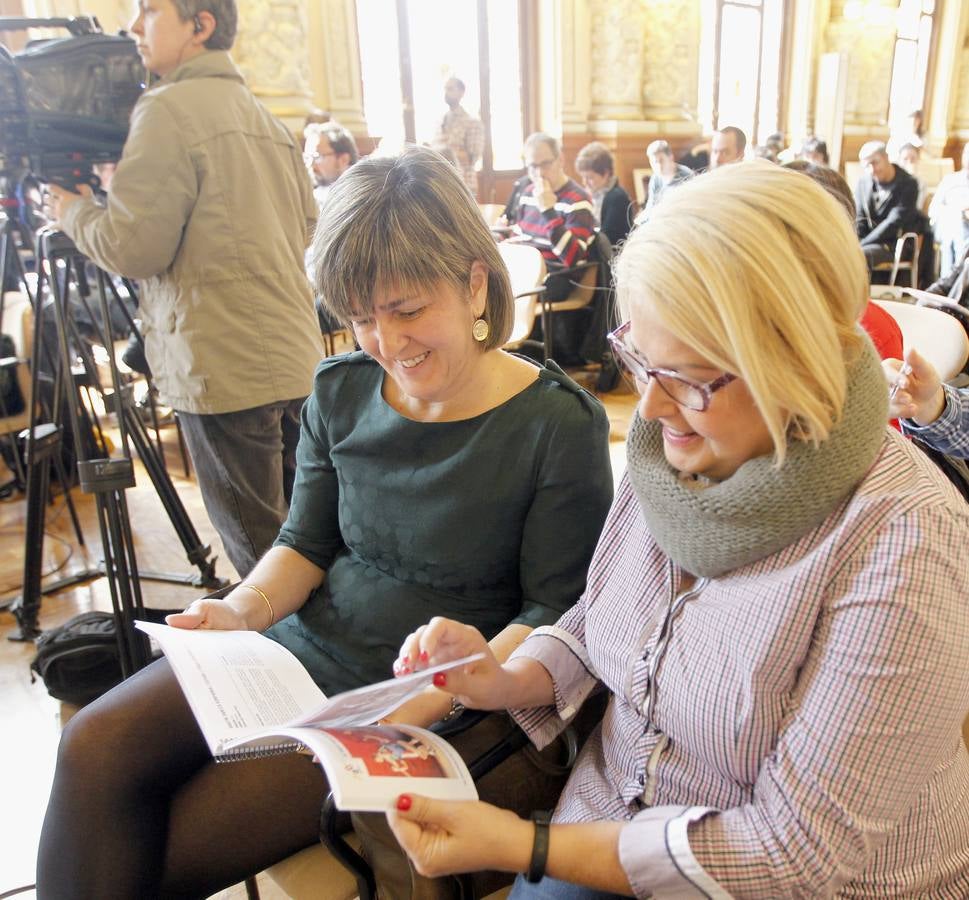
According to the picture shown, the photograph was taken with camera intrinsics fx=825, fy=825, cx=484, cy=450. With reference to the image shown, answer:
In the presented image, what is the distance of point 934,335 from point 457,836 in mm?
1719

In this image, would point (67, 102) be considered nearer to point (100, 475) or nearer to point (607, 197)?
point (100, 475)

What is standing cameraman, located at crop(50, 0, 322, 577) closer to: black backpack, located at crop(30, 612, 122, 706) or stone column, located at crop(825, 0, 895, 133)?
black backpack, located at crop(30, 612, 122, 706)

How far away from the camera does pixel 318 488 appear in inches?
53.1

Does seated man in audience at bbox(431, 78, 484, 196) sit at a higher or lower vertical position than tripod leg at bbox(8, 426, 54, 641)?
higher

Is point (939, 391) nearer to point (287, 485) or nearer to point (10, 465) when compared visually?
point (287, 485)

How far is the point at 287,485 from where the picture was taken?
271cm

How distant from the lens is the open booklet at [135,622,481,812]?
0.76 metres

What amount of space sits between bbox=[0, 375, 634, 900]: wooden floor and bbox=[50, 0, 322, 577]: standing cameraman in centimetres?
64

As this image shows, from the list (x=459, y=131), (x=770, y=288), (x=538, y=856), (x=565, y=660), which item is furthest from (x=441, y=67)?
(x=538, y=856)

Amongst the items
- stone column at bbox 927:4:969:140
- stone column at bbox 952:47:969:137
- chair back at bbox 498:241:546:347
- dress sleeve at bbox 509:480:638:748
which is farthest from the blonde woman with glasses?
stone column at bbox 952:47:969:137

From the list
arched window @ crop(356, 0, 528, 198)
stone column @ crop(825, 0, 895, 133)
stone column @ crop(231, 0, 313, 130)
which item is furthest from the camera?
stone column @ crop(825, 0, 895, 133)

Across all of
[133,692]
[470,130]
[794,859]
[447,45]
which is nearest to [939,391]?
[794,859]

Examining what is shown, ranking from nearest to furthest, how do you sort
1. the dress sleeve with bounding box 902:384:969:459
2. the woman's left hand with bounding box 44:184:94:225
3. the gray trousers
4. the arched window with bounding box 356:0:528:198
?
1. the dress sleeve with bounding box 902:384:969:459
2. the woman's left hand with bounding box 44:184:94:225
3. the gray trousers
4. the arched window with bounding box 356:0:528:198

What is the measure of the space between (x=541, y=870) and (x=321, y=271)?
783 millimetres
